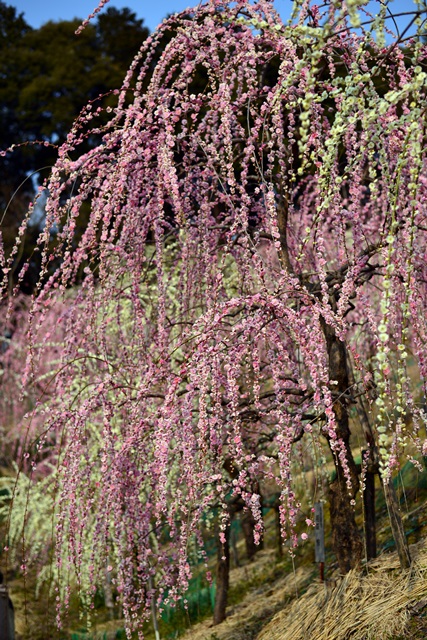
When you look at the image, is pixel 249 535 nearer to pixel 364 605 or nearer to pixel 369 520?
pixel 369 520

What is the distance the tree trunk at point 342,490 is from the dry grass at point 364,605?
0.14 metres

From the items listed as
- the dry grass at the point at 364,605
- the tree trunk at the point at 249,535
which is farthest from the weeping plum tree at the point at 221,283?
the tree trunk at the point at 249,535

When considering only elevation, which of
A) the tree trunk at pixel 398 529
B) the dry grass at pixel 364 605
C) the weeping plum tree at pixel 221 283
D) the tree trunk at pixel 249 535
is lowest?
the dry grass at pixel 364 605

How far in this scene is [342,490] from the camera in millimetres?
4438

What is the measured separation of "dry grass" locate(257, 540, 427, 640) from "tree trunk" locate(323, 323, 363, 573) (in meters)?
0.14

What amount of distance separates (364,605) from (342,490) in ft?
2.06

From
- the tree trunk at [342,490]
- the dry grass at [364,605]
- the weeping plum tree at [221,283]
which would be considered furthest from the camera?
the tree trunk at [342,490]

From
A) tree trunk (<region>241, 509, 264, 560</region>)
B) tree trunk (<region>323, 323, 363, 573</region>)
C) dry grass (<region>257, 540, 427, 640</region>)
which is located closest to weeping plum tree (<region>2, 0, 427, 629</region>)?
tree trunk (<region>323, 323, 363, 573</region>)

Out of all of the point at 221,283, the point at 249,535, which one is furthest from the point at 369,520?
the point at 249,535

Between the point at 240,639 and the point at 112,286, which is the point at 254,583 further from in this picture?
the point at 112,286

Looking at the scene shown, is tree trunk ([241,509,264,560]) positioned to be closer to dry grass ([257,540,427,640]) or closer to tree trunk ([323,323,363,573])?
dry grass ([257,540,427,640])

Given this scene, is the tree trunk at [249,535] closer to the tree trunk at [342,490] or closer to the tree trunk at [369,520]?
the tree trunk at [369,520]

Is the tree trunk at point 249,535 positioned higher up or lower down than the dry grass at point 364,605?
higher up

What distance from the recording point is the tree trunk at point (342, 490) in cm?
443
